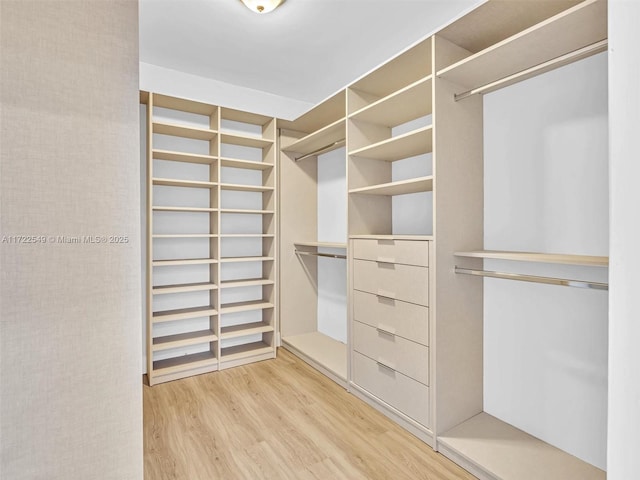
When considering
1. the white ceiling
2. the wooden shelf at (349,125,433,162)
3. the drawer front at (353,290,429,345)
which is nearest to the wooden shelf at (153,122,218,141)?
the white ceiling

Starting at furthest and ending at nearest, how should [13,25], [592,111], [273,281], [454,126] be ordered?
[273,281] < [454,126] < [592,111] < [13,25]

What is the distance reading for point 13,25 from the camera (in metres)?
0.70

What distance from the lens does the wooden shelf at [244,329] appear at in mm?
2904

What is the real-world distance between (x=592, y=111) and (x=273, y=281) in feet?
8.00

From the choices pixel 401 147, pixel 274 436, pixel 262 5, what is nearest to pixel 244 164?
pixel 262 5

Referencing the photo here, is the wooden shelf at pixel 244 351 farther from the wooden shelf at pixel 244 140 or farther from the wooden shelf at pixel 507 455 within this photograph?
the wooden shelf at pixel 244 140

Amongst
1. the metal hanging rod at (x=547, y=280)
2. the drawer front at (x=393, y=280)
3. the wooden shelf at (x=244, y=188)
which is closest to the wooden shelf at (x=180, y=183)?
the wooden shelf at (x=244, y=188)

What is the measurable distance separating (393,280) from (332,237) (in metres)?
1.29

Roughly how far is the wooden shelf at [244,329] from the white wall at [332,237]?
629mm

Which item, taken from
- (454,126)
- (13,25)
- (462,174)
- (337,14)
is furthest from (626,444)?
(337,14)

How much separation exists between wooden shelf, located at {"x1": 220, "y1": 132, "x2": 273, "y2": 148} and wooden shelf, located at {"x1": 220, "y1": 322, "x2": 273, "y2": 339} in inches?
65.0

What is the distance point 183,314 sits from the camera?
271 centimetres

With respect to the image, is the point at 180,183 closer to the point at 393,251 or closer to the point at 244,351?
the point at 244,351

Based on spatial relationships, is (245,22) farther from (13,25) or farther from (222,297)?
(222,297)
